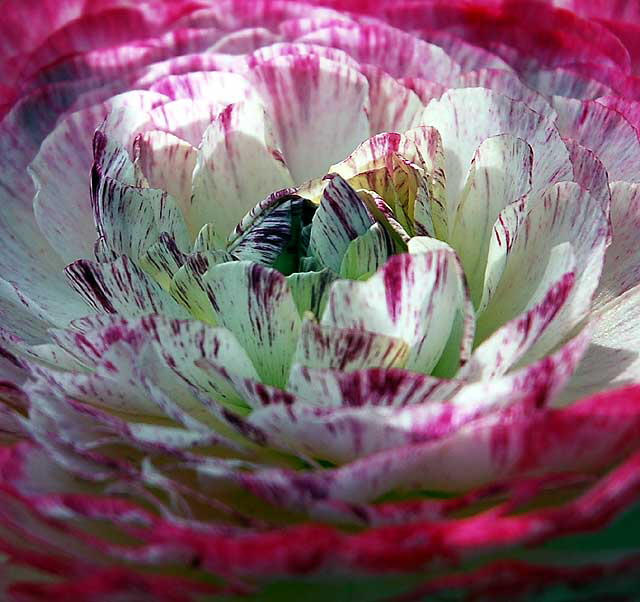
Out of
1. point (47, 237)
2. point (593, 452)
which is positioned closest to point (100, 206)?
point (47, 237)

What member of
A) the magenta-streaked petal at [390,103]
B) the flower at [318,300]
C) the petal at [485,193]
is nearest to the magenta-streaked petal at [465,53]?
the flower at [318,300]

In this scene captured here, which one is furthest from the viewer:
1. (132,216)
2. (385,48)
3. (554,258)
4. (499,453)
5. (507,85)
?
(385,48)

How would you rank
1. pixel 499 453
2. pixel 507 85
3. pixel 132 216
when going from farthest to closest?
pixel 507 85 < pixel 132 216 < pixel 499 453

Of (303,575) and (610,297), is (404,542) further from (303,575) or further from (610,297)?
(610,297)

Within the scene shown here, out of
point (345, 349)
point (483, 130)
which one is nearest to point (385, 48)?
point (483, 130)

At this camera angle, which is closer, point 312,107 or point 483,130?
point 483,130

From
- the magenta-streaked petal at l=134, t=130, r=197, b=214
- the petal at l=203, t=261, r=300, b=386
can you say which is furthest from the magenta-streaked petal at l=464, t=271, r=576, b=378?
→ the magenta-streaked petal at l=134, t=130, r=197, b=214

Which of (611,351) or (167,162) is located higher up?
(167,162)

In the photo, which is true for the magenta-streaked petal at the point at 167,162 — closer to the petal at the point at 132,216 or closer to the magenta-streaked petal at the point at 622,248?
the petal at the point at 132,216

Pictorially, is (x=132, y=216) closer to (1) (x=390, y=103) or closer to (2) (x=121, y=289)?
(2) (x=121, y=289)
